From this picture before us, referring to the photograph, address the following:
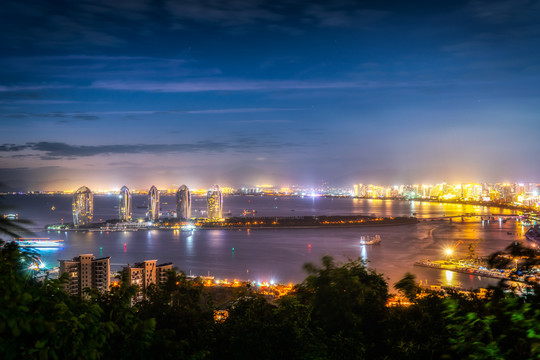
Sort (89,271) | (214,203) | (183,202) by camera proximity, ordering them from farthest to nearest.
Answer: (214,203)
(183,202)
(89,271)

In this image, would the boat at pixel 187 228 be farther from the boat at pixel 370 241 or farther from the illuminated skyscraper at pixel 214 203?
the boat at pixel 370 241

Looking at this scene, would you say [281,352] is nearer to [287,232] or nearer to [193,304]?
[193,304]

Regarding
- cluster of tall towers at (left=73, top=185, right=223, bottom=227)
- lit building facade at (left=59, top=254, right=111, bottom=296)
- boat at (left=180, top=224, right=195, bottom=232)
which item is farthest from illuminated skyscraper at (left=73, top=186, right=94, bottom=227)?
lit building facade at (left=59, top=254, right=111, bottom=296)

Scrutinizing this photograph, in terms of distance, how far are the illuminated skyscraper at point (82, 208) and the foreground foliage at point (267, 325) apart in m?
17.4

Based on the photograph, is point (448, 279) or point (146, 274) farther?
point (448, 279)

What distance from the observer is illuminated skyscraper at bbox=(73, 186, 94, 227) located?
18689 mm

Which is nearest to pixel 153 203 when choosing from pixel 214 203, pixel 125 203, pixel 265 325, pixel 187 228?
pixel 125 203

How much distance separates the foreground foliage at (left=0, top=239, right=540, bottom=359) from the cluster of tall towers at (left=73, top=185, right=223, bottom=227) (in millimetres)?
17794

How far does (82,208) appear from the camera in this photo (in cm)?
1923

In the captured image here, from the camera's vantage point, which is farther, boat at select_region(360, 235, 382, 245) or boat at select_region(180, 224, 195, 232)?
boat at select_region(180, 224, 195, 232)

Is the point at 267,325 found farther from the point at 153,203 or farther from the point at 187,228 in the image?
the point at 153,203

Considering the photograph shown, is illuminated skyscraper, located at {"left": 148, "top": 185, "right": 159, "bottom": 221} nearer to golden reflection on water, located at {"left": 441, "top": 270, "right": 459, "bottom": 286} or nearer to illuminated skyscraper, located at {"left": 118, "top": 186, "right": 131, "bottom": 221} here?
illuminated skyscraper, located at {"left": 118, "top": 186, "right": 131, "bottom": 221}

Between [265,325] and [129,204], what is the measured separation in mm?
20173

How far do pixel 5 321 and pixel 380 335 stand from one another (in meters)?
1.64
